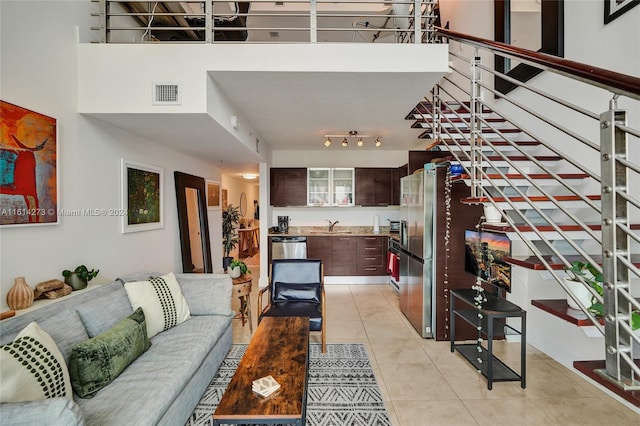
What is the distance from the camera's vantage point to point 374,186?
643cm

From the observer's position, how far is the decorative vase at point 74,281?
7.88 feet

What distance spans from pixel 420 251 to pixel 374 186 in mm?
2859

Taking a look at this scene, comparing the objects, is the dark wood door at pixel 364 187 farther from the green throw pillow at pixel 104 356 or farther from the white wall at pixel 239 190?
the green throw pillow at pixel 104 356

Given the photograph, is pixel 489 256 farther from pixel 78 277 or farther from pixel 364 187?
pixel 78 277

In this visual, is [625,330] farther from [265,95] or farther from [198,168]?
[198,168]

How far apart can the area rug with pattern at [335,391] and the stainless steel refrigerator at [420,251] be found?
2.99 feet

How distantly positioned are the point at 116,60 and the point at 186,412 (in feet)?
9.19

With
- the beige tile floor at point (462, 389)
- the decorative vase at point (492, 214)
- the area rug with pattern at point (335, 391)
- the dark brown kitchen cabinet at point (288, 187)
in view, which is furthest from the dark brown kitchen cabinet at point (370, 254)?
the decorative vase at point (492, 214)

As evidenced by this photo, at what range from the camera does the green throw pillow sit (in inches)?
68.9

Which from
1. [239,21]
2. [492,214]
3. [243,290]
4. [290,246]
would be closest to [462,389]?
[492,214]

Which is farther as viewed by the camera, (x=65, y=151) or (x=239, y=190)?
(x=239, y=190)

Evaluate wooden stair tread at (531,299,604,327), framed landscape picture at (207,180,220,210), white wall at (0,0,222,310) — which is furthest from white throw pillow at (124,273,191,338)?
A: framed landscape picture at (207,180,220,210)

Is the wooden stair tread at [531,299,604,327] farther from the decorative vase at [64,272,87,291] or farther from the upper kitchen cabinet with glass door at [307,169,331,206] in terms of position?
the upper kitchen cabinet with glass door at [307,169,331,206]

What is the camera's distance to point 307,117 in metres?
4.04
